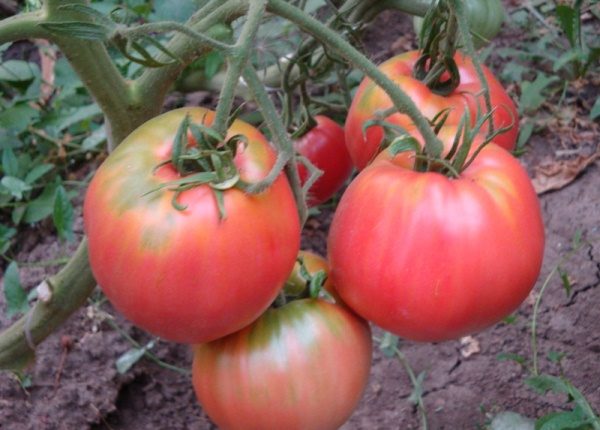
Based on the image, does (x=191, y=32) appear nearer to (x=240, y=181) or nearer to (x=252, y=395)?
(x=240, y=181)

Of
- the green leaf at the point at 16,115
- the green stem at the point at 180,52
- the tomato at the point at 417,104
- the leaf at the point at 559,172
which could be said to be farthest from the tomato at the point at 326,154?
the green leaf at the point at 16,115

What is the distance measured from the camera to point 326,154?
4.61ft

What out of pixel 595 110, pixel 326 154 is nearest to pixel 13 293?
pixel 326 154

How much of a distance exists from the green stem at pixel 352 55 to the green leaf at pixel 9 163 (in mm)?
1176

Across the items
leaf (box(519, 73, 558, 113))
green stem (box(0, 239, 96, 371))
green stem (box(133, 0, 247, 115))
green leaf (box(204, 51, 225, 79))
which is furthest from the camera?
leaf (box(519, 73, 558, 113))

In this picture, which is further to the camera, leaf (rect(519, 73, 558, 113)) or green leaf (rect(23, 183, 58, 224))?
leaf (rect(519, 73, 558, 113))

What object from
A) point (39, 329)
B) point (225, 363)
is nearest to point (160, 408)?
point (39, 329)

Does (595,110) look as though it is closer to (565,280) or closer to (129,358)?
(565,280)

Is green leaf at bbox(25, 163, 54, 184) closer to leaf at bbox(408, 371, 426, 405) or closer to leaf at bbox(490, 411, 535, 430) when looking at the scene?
leaf at bbox(408, 371, 426, 405)

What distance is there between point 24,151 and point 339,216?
4.47ft

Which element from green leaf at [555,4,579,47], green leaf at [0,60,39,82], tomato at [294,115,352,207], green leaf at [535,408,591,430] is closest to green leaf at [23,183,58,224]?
green leaf at [0,60,39,82]

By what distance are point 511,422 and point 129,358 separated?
0.71 meters

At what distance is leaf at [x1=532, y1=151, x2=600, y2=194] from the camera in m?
1.91

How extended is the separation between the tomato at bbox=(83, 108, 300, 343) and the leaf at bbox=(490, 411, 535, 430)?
0.66 meters
